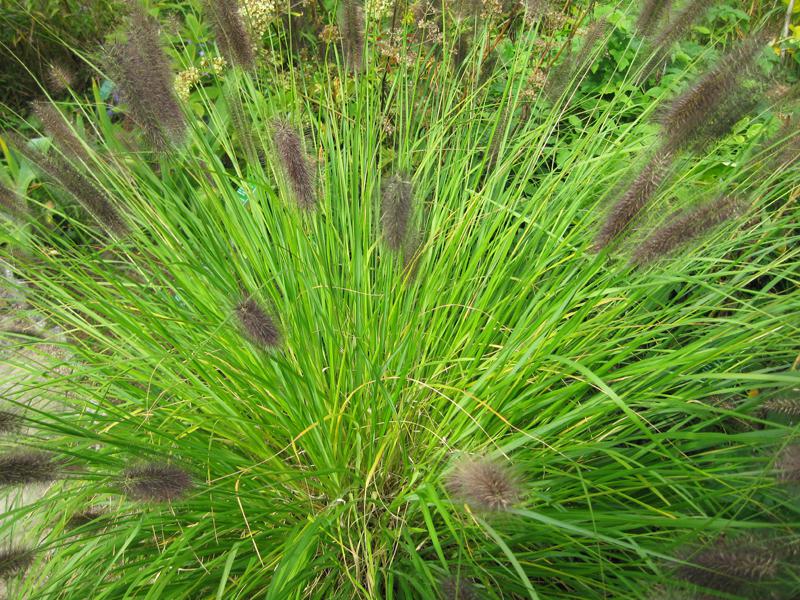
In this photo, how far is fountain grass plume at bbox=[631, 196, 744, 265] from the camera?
56.7 inches

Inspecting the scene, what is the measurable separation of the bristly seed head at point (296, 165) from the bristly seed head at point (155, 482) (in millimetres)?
669

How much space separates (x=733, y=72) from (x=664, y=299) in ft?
2.73

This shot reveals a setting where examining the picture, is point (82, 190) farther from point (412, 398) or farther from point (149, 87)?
point (412, 398)

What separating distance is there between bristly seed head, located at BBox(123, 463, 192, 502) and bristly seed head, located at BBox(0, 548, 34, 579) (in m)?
0.28

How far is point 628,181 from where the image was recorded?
158cm

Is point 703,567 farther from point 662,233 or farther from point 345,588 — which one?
point 345,588

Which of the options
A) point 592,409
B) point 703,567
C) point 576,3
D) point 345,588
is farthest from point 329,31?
point 703,567

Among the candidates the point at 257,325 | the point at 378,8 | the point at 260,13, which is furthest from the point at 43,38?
the point at 257,325

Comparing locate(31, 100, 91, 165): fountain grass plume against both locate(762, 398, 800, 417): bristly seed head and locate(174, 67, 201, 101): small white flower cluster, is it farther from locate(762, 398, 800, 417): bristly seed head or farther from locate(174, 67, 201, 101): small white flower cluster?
locate(762, 398, 800, 417): bristly seed head

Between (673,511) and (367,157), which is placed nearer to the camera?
(673,511)

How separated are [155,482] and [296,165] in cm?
75

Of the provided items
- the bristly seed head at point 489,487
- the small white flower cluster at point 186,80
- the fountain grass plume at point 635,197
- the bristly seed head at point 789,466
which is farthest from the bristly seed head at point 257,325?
the small white flower cluster at point 186,80

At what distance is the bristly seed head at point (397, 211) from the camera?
1.48 meters

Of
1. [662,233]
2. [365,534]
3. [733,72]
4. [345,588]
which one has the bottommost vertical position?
[345,588]
